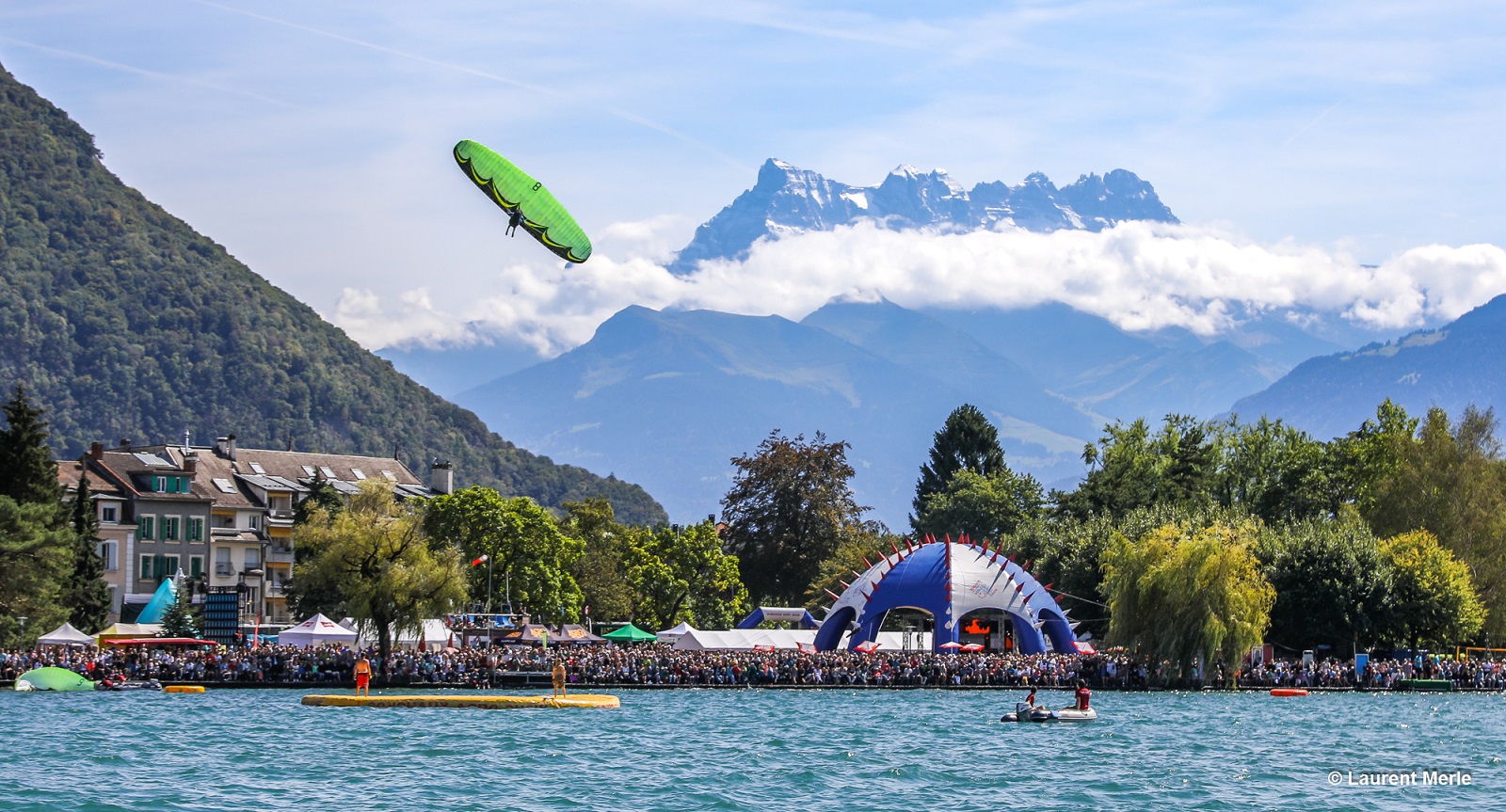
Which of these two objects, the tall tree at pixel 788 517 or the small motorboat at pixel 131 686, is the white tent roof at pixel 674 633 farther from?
the tall tree at pixel 788 517

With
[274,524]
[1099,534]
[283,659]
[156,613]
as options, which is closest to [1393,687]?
[1099,534]

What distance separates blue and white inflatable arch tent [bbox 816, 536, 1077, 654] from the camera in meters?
71.1

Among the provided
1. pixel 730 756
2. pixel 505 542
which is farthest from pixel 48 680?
pixel 730 756

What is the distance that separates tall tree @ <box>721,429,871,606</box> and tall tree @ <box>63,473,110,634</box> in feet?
131

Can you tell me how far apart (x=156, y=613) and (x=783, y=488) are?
3904 cm

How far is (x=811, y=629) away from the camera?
84562 mm

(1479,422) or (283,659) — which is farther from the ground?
(1479,422)

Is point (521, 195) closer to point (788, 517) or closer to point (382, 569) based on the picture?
point (382, 569)

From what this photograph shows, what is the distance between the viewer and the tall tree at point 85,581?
230ft

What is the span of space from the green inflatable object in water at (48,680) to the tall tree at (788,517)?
5009cm

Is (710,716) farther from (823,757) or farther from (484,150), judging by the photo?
(484,150)

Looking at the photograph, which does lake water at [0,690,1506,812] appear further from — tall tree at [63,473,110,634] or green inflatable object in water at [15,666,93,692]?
tall tree at [63,473,110,634]

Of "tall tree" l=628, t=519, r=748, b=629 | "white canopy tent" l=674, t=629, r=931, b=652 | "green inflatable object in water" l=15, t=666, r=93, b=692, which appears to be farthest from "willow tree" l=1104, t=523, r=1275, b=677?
"green inflatable object in water" l=15, t=666, r=93, b=692

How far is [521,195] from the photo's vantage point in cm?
5575
